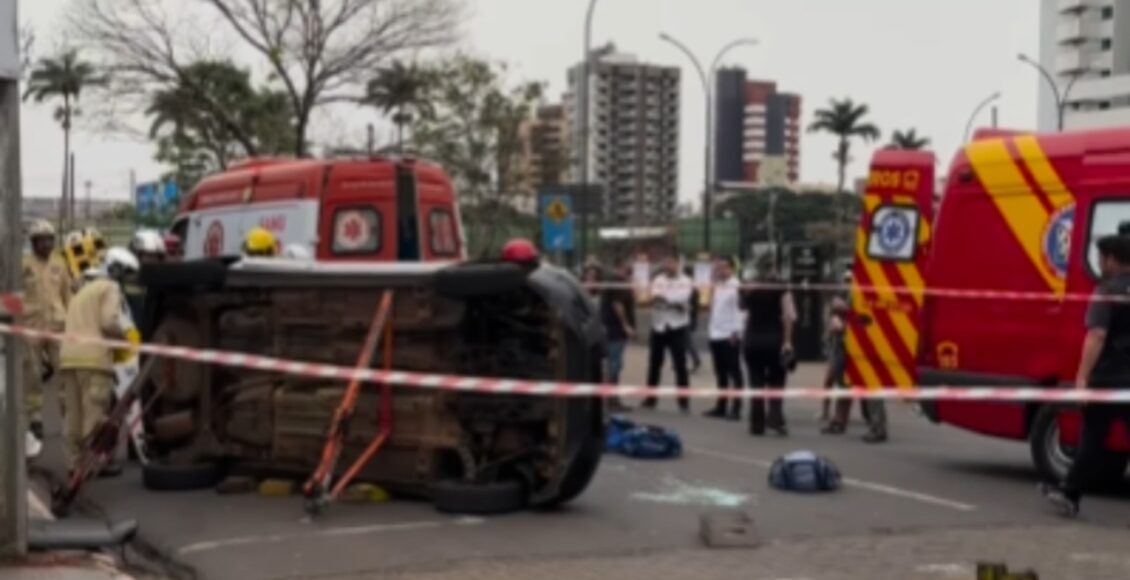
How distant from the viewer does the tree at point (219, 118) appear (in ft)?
123

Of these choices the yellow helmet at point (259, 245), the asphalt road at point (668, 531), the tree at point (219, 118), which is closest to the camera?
the asphalt road at point (668, 531)

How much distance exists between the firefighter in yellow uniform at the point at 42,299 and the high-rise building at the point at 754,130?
118167 millimetres

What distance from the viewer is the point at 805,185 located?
124312 millimetres

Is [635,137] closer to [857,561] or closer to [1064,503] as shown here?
[1064,503]

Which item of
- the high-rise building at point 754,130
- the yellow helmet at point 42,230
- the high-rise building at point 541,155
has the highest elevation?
the high-rise building at point 754,130

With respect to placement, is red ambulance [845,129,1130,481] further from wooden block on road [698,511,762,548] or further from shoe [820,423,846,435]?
wooden block on road [698,511,762,548]

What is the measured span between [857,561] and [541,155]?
43435 mm

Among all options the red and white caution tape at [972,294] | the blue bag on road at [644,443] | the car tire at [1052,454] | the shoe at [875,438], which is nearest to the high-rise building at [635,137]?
the red and white caution tape at [972,294]

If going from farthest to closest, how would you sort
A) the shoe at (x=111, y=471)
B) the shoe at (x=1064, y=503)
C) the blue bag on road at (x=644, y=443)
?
the blue bag on road at (x=644, y=443) < the shoe at (x=111, y=471) < the shoe at (x=1064, y=503)

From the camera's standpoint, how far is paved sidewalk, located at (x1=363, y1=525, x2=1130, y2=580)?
7.62m

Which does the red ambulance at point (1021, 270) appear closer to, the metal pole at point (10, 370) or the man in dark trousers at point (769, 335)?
the man in dark trousers at point (769, 335)

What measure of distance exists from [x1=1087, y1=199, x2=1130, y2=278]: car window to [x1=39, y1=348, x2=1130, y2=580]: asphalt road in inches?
64.5

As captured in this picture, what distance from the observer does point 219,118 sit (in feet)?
122

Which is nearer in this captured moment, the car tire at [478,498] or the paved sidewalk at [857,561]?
the paved sidewalk at [857,561]
